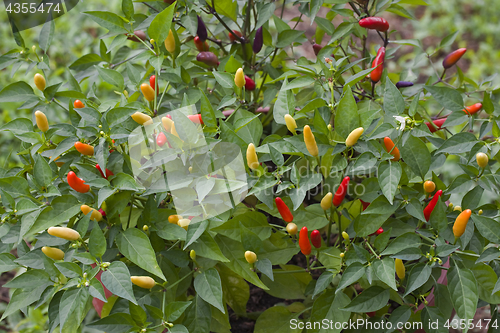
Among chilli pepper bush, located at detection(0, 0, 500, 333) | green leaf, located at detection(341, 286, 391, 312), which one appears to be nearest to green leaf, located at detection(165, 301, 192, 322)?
chilli pepper bush, located at detection(0, 0, 500, 333)

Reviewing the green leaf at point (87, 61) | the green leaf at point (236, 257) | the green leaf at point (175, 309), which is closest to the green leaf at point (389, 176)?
the green leaf at point (236, 257)

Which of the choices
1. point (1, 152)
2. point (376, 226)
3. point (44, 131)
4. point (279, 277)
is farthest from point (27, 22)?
point (376, 226)

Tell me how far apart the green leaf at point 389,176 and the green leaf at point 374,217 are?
7 cm

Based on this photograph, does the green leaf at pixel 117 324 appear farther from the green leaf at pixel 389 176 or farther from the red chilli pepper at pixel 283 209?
the green leaf at pixel 389 176

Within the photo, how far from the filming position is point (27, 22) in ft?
10.2

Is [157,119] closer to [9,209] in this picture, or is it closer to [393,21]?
[9,209]

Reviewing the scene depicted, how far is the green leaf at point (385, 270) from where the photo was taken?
2.43 ft

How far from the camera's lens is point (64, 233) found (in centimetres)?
78

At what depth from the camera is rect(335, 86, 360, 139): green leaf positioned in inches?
32.0

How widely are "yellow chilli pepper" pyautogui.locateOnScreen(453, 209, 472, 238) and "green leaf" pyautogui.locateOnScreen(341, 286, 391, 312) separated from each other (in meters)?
0.19

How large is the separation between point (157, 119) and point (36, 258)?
38cm

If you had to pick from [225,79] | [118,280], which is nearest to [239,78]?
[225,79]

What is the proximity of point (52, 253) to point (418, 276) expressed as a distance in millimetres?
713

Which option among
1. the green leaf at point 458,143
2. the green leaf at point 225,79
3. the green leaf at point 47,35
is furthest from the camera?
the green leaf at point 47,35
